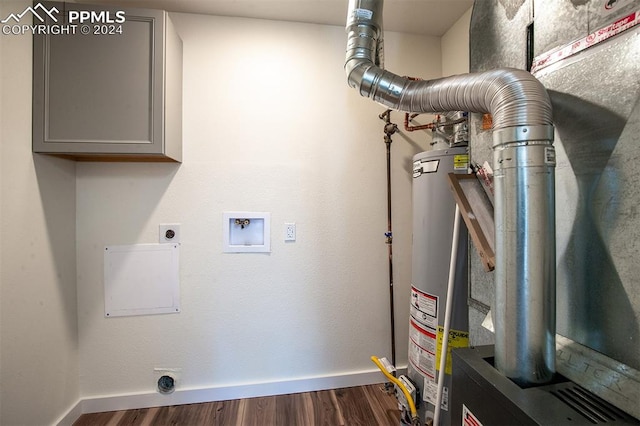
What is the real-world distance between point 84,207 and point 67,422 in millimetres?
1203

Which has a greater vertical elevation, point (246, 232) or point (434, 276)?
point (246, 232)

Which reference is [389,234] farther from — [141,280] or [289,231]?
[141,280]

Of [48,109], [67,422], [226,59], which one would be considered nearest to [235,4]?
[226,59]

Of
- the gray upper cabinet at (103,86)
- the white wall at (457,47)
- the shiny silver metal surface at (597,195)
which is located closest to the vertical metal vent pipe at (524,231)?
the shiny silver metal surface at (597,195)

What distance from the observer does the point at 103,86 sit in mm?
1310

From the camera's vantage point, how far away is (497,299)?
2.32ft

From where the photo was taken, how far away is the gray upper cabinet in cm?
127

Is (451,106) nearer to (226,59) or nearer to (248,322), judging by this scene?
(226,59)

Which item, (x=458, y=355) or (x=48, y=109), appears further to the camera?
(x=48, y=109)

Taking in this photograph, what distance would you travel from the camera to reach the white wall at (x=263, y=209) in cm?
158

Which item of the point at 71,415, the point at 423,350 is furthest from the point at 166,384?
the point at 423,350

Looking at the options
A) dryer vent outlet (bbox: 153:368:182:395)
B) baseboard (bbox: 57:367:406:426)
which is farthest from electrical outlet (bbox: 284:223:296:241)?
dryer vent outlet (bbox: 153:368:182:395)

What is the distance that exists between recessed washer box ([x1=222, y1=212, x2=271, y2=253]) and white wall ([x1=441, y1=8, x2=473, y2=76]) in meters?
1.57

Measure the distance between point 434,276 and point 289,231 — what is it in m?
0.90
